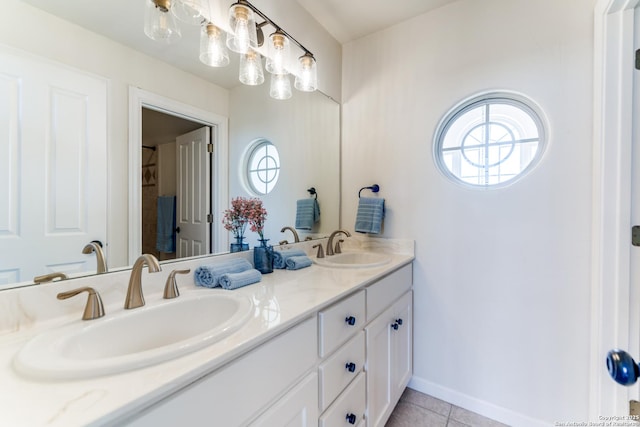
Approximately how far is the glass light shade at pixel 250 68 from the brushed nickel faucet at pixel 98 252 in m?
0.97

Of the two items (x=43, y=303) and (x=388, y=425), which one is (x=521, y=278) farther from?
(x=43, y=303)

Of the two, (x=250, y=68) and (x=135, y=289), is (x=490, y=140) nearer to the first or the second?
(x=250, y=68)

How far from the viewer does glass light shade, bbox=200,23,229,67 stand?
1208 mm

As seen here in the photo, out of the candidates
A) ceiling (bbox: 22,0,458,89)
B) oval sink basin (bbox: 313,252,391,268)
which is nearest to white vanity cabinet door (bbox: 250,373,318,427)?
oval sink basin (bbox: 313,252,391,268)

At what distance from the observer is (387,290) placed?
4.78 ft

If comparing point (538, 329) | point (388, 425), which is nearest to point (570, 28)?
point (538, 329)

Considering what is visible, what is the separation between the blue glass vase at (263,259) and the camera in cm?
135

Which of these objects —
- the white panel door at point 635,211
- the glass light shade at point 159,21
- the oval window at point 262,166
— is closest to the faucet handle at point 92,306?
the oval window at point 262,166

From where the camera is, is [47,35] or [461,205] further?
[461,205]

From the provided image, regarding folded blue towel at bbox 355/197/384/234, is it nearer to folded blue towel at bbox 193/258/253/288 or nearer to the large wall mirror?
the large wall mirror

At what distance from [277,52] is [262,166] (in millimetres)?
630

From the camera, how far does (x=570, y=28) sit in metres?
1.37

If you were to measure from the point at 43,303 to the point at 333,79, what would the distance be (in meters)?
2.06

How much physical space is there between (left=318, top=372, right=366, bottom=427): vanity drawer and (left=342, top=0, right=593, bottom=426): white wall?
0.78m
